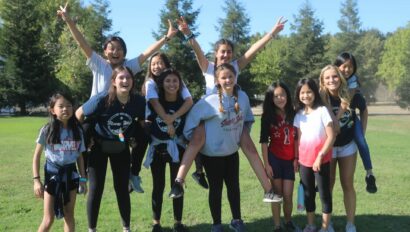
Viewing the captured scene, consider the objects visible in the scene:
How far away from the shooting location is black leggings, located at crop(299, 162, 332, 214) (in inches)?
201

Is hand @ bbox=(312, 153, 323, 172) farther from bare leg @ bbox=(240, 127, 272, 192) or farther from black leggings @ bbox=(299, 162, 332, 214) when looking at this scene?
bare leg @ bbox=(240, 127, 272, 192)

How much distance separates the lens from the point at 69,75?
47594mm

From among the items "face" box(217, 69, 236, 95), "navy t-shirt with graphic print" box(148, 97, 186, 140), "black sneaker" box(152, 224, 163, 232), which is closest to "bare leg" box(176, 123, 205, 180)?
"navy t-shirt with graphic print" box(148, 97, 186, 140)

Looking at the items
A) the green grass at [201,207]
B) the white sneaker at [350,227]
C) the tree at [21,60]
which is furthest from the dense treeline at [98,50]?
the white sneaker at [350,227]

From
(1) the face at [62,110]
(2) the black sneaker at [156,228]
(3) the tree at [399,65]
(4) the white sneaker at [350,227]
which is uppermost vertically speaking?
(3) the tree at [399,65]

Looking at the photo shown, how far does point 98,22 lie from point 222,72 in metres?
48.3

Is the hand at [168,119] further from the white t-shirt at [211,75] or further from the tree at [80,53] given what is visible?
the tree at [80,53]

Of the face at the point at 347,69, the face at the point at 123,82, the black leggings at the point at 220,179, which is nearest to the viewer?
the face at the point at 123,82

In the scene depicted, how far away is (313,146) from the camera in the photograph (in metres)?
5.09

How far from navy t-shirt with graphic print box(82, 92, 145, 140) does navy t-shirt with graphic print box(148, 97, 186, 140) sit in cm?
25

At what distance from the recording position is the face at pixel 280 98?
17.5 ft

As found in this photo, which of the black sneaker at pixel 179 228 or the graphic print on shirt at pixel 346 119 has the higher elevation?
the graphic print on shirt at pixel 346 119

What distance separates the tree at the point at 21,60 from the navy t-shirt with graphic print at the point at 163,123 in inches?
1660

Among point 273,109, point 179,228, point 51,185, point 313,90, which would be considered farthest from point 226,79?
point 51,185
